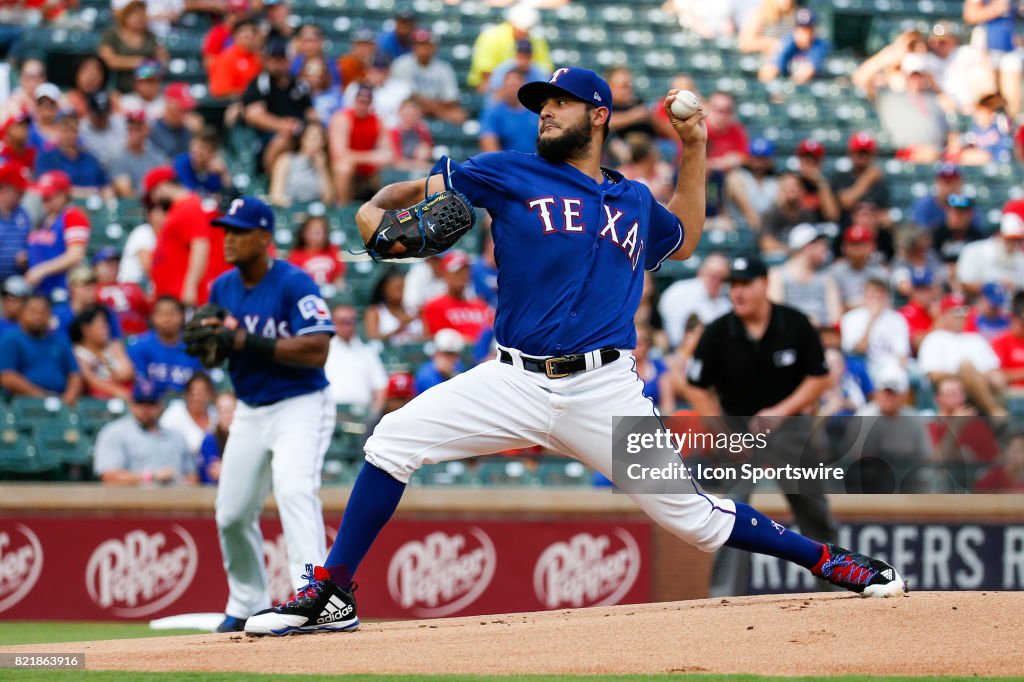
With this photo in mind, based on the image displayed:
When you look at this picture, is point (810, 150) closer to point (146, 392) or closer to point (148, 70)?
point (148, 70)

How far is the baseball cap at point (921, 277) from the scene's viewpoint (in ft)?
40.1

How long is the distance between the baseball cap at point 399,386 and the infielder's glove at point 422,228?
4.83m

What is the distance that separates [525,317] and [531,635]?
1.12 m

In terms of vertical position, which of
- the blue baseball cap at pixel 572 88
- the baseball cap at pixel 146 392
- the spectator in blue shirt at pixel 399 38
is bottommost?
the baseball cap at pixel 146 392

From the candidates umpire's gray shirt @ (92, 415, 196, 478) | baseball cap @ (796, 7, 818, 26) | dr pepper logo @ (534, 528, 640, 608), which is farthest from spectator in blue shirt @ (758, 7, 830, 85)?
umpire's gray shirt @ (92, 415, 196, 478)

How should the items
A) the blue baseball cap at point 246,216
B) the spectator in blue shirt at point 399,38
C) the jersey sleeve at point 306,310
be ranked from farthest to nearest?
the spectator in blue shirt at point 399,38, the blue baseball cap at point 246,216, the jersey sleeve at point 306,310

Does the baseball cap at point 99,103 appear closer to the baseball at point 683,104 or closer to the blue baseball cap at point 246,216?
the blue baseball cap at point 246,216

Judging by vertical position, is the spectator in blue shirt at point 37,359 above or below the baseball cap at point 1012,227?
below

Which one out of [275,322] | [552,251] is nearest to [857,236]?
[275,322]

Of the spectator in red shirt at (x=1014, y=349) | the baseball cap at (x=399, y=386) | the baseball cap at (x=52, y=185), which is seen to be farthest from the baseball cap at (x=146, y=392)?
the spectator in red shirt at (x=1014, y=349)

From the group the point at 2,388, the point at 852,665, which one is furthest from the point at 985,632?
the point at 2,388

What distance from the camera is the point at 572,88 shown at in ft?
17.7

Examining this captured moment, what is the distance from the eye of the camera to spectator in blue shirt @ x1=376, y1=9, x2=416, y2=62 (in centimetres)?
1471

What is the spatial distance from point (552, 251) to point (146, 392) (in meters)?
5.03
